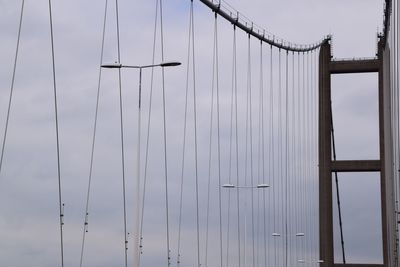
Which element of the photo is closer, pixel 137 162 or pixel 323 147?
pixel 137 162

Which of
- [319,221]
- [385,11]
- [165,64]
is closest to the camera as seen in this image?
[165,64]

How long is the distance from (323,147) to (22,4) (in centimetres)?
4108

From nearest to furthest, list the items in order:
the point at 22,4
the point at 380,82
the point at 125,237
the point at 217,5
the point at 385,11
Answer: the point at 22,4, the point at 125,237, the point at 217,5, the point at 385,11, the point at 380,82

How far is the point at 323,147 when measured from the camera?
58188 millimetres

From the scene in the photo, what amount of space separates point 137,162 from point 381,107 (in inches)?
1276

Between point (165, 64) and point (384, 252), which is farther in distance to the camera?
point (384, 252)

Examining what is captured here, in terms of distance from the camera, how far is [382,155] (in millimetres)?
54594

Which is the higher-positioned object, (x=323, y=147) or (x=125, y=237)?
(x=323, y=147)

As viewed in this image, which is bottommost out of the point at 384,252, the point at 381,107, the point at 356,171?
the point at 384,252

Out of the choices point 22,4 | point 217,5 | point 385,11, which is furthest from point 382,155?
point 22,4

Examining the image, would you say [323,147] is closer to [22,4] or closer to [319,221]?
[319,221]

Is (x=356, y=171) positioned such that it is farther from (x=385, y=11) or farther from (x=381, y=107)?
(x=385, y=11)

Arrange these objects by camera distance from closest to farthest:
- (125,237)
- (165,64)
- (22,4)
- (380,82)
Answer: (22,4), (165,64), (125,237), (380,82)

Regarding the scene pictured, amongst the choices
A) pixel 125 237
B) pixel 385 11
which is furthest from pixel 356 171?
pixel 125 237
